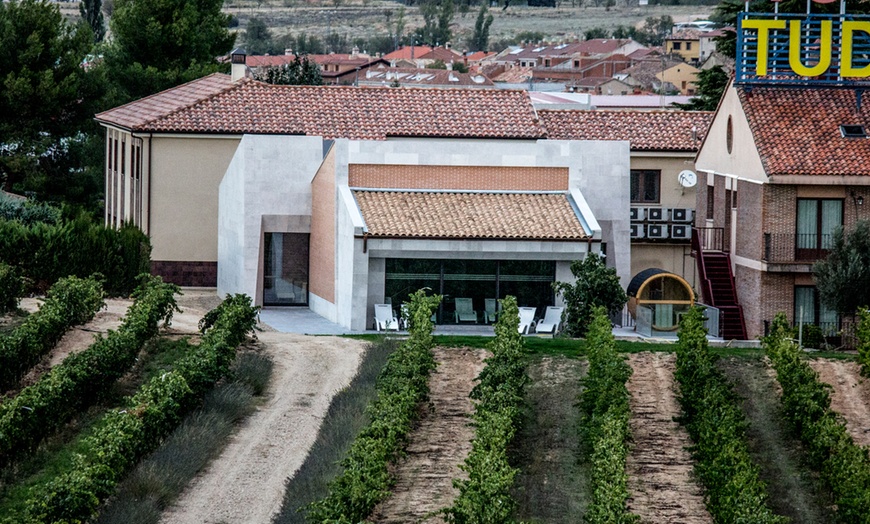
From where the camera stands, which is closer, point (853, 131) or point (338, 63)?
point (853, 131)

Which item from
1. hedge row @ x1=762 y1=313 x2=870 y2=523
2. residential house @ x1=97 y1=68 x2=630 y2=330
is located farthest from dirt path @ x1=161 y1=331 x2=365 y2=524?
hedge row @ x1=762 y1=313 x2=870 y2=523

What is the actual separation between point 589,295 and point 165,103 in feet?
65.8

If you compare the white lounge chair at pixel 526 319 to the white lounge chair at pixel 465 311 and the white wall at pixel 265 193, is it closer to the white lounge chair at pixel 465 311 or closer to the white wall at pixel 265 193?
the white lounge chair at pixel 465 311

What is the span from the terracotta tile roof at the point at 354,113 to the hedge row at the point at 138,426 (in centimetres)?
1351

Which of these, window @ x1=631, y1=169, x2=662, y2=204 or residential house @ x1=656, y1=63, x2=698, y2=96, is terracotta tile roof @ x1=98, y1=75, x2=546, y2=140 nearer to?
window @ x1=631, y1=169, x2=662, y2=204

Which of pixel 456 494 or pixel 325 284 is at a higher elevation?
pixel 325 284

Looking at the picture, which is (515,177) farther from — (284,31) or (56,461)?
(284,31)

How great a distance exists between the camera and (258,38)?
181 metres

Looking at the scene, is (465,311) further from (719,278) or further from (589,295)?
(719,278)

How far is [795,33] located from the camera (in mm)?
42250

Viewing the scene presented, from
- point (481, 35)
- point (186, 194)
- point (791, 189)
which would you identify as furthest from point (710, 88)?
point (481, 35)

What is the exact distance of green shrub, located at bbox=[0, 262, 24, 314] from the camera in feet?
117

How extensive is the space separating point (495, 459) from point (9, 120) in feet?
137

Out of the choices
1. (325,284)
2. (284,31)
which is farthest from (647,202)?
(284,31)
